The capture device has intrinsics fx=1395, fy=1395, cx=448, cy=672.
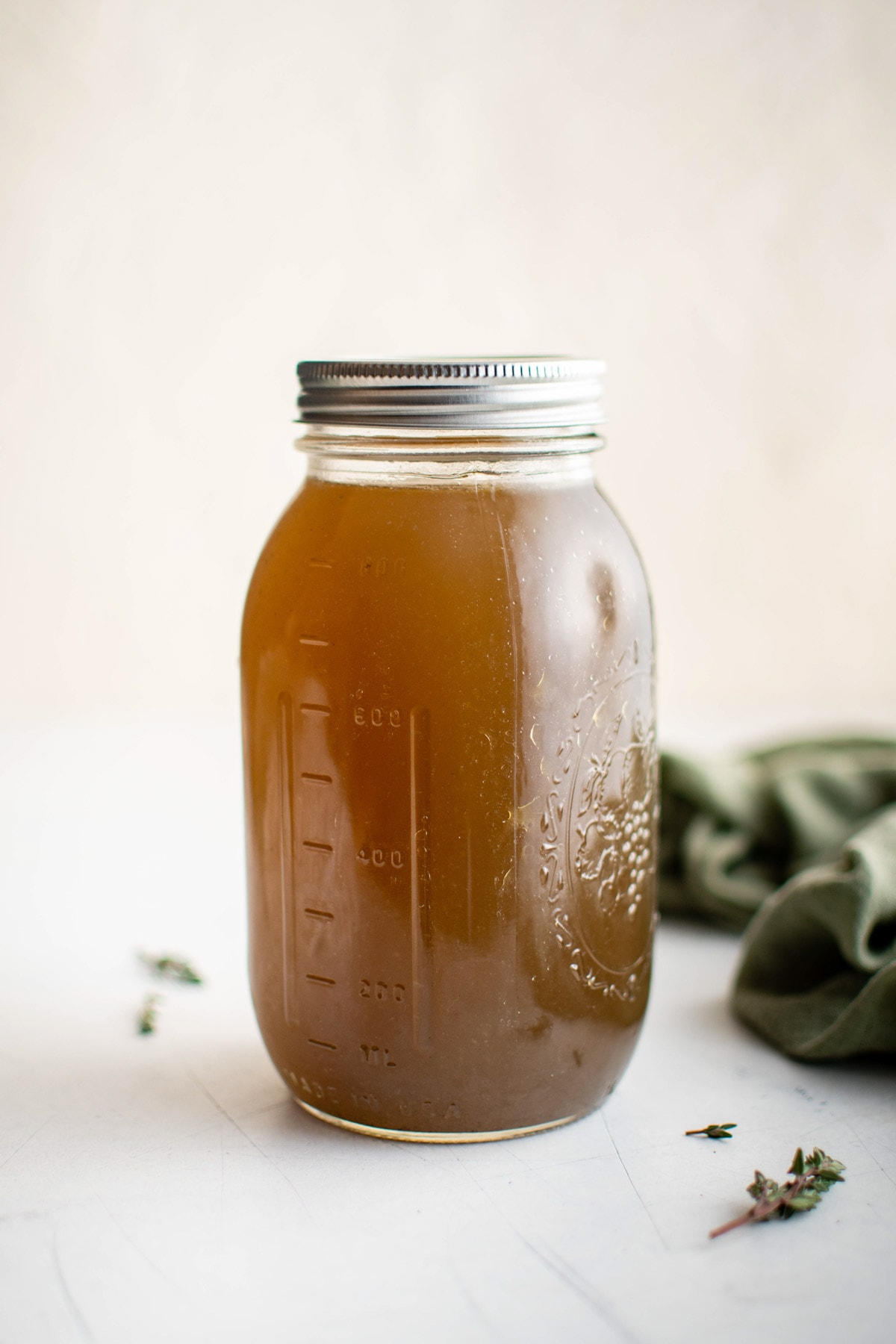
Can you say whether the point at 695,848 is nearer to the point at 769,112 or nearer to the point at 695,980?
the point at 695,980

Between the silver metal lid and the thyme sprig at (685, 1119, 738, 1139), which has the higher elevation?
the silver metal lid

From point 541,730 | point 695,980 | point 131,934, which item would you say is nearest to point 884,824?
point 695,980

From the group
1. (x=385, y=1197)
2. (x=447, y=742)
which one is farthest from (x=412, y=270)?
(x=385, y=1197)

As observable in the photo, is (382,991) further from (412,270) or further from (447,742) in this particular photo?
(412,270)

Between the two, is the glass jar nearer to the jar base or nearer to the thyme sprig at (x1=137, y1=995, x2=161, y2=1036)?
the jar base

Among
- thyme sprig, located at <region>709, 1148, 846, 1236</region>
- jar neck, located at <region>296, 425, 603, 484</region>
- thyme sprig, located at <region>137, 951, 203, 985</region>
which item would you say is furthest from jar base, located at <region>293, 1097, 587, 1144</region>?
jar neck, located at <region>296, 425, 603, 484</region>

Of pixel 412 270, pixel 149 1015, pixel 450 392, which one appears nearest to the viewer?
pixel 450 392

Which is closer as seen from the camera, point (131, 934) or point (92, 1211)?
point (92, 1211)
